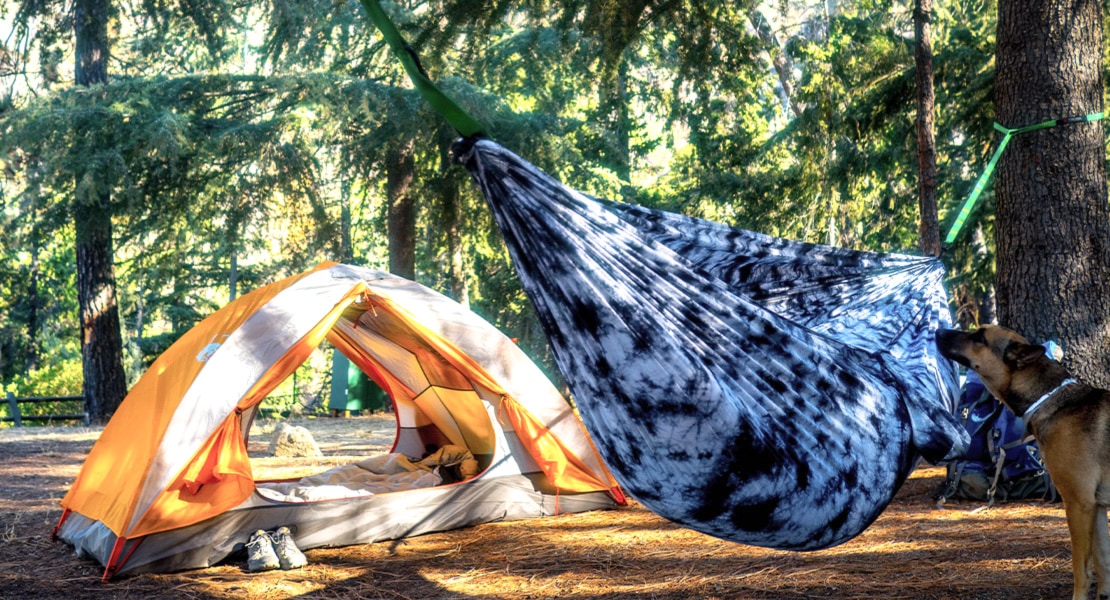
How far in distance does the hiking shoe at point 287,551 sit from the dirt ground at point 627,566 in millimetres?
58

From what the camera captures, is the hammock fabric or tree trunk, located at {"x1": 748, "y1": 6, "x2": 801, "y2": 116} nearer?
the hammock fabric

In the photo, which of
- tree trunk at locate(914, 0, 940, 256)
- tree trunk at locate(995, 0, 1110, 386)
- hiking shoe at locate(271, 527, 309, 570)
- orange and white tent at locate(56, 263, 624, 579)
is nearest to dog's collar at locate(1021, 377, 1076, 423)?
tree trunk at locate(995, 0, 1110, 386)

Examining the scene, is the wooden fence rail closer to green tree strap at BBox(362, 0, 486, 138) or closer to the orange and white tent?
the orange and white tent

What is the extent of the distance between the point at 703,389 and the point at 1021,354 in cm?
138

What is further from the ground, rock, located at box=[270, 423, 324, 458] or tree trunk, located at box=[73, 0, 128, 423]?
tree trunk, located at box=[73, 0, 128, 423]

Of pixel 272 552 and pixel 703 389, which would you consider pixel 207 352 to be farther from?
pixel 703 389

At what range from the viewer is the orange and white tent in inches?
150

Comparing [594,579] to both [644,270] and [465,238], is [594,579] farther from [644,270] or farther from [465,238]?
[465,238]

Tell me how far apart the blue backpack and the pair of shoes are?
3131 mm

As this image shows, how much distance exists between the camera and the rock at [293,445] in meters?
7.11

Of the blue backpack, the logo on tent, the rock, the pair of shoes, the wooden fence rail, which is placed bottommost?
the wooden fence rail

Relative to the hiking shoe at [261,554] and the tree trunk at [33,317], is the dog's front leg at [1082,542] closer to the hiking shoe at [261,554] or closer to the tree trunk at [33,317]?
the hiking shoe at [261,554]

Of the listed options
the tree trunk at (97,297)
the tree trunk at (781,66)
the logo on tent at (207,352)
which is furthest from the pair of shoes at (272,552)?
the tree trunk at (97,297)

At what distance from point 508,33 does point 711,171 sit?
592 centimetres
